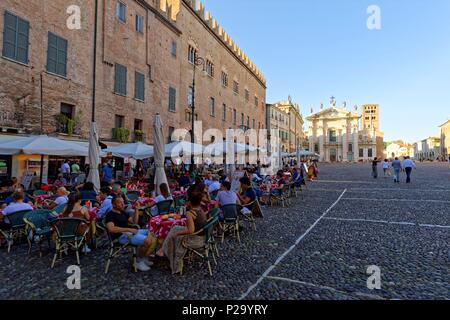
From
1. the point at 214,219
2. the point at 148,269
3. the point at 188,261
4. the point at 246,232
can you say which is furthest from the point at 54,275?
the point at 246,232

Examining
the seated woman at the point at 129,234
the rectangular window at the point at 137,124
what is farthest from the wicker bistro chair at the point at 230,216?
the rectangular window at the point at 137,124

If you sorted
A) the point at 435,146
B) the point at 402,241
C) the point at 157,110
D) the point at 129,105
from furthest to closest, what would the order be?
the point at 435,146
the point at 157,110
the point at 129,105
the point at 402,241

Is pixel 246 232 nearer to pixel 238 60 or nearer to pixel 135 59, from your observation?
pixel 135 59

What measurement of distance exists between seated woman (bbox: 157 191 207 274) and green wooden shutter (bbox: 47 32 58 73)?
13.7 meters

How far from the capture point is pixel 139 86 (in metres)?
21.1

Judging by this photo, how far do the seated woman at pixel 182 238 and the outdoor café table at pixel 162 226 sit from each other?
16 centimetres

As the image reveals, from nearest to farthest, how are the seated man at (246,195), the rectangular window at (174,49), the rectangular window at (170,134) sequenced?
1. the seated man at (246,195)
2. the rectangular window at (170,134)
3. the rectangular window at (174,49)

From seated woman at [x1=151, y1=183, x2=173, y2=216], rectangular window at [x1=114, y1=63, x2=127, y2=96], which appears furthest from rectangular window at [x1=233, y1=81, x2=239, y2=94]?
seated woman at [x1=151, y1=183, x2=173, y2=216]

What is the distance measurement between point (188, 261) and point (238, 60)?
130 ft

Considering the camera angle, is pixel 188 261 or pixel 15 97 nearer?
pixel 188 261

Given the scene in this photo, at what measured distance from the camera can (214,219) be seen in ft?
15.4

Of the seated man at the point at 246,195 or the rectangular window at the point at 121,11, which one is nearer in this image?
the seated man at the point at 246,195

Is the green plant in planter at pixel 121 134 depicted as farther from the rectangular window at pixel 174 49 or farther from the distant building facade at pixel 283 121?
the distant building facade at pixel 283 121

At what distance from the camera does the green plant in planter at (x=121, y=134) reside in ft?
61.5
